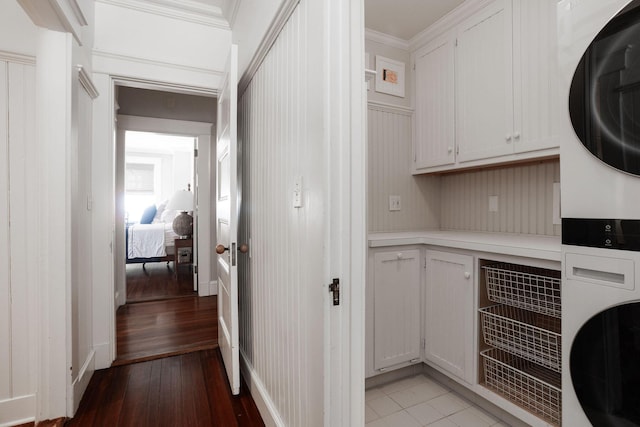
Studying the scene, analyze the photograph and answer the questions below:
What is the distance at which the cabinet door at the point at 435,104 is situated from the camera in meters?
2.36

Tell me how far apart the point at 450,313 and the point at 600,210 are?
1.27 meters

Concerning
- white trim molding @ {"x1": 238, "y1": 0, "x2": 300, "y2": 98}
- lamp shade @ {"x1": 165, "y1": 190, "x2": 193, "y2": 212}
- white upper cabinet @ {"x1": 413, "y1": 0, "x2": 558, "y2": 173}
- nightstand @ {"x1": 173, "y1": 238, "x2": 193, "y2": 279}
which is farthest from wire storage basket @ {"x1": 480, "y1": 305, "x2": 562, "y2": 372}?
lamp shade @ {"x1": 165, "y1": 190, "x2": 193, "y2": 212}

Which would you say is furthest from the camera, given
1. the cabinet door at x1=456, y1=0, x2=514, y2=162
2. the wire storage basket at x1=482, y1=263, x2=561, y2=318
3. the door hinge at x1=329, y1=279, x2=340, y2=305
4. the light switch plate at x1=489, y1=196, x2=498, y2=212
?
the light switch plate at x1=489, y1=196, x2=498, y2=212

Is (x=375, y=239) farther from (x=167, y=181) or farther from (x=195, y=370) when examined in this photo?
(x=167, y=181)

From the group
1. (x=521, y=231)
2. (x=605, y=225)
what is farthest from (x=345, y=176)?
(x=521, y=231)

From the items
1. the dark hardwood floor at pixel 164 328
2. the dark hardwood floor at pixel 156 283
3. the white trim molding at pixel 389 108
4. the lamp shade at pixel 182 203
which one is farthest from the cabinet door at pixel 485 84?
the lamp shade at pixel 182 203

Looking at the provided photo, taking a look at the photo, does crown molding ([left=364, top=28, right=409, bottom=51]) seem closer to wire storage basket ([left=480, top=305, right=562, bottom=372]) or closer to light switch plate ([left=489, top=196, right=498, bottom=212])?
light switch plate ([left=489, top=196, right=498, bottom=212])

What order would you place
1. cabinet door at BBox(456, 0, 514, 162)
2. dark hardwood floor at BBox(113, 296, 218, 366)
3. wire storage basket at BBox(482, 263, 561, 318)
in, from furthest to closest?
dark hardwood floor at BBox(113, 296, 218, 366) → cabinet door at BBox(456, 0, 514, 162) → wire storage basket at BBox(482, 263, 561, 318)

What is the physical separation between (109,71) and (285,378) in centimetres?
242

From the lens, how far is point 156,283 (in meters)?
4.80

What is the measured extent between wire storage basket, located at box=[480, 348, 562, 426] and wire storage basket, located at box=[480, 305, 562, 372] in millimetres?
99

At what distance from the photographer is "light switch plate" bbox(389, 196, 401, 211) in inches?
102

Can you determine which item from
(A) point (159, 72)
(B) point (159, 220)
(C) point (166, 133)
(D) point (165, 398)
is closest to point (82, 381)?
(D) point (165, 398)

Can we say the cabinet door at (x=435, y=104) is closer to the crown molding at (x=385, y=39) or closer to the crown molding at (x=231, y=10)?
the crown molding at (x=385, y=39)
